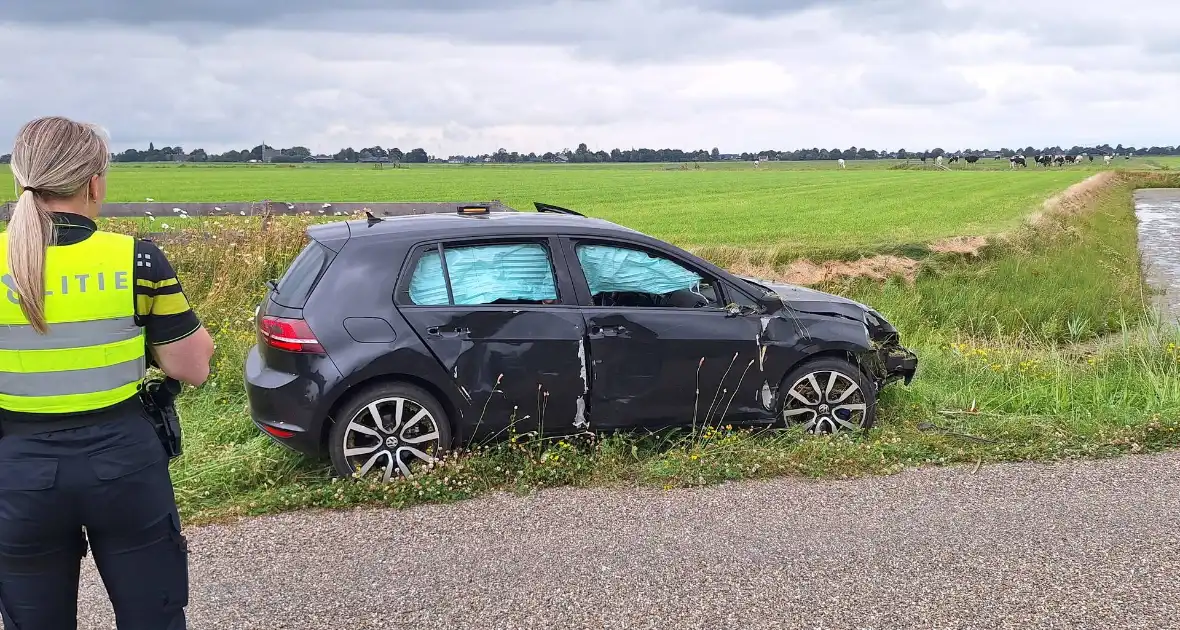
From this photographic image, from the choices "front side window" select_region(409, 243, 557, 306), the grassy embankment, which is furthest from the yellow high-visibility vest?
"front side window" select_region(409, 243, 557, 306)

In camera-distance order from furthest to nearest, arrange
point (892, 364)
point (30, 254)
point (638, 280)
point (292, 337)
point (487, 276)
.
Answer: point (892, 364) → point (638, 280) → point (487, 276) → point (292, 337) → point (30, 254)

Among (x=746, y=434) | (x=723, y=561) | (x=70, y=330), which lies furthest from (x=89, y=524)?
(x=746, y=434)

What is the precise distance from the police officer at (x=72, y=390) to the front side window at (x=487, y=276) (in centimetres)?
285

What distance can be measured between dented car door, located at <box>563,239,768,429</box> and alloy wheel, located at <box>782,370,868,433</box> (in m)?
0.26

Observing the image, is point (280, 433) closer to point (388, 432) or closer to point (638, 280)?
point (388, 432)

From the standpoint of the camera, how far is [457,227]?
5598 mm

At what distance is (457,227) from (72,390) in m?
3.33

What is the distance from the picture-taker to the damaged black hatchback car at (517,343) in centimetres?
516

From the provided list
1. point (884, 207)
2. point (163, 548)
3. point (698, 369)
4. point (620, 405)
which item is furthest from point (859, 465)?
point (884, 207)

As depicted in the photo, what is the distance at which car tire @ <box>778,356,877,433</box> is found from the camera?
604 centimetres

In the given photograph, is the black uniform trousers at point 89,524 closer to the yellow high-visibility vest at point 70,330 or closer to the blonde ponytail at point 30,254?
the yellow high-visibility vest at point 70,330

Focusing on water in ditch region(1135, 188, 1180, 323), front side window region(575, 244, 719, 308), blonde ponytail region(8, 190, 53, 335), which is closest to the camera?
blonde ponytail region(8, 190, 53, 335)

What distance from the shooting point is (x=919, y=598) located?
379 cm

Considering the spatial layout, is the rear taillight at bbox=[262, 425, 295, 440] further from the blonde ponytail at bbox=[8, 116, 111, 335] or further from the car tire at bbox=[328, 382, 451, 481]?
the blonde ponytail at bbox=[8, 116, 111, 335]
